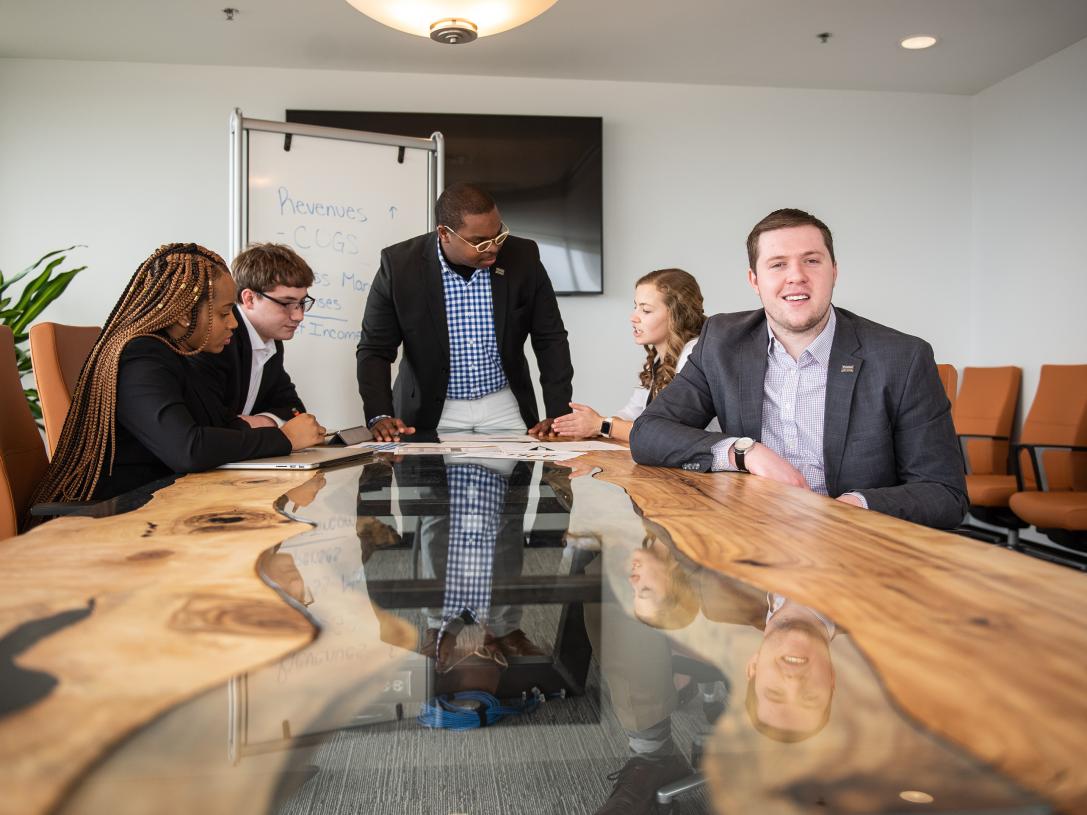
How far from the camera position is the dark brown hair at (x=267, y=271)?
2568mm

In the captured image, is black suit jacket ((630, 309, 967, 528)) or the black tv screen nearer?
black suit jacket ((630, 309, 967, 528))

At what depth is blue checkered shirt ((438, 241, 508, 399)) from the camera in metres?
3.06

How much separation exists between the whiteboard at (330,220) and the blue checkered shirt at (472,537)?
97.4 inches

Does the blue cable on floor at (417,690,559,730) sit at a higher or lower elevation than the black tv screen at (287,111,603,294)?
lower

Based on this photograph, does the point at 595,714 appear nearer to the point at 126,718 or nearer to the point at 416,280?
→ the point at 126,718

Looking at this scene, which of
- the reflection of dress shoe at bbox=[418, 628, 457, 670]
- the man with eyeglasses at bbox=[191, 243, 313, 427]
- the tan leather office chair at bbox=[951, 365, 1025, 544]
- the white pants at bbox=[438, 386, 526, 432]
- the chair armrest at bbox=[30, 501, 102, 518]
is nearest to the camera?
the reflection of dress shoe at bbox=[418, 628, 457, 670]

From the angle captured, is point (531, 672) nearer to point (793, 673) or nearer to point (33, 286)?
point (793, 673)

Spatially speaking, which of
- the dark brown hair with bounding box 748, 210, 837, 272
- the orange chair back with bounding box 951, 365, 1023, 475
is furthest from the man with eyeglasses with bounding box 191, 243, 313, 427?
the orange chair back with bounding box 951, 365, 1023, 475

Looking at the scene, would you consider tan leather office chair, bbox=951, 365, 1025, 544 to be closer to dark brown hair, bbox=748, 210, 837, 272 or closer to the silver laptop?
dark brown hair, bbox=748, 210, 837, 272

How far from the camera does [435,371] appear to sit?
3045 millimetres

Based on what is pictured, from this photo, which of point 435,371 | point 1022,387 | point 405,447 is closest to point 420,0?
point 405,447

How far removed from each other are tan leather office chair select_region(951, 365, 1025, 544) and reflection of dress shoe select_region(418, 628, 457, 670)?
13.7ft

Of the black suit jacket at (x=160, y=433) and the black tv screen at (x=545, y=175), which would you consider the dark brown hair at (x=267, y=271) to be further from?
the black tv screen at (x=545, y=175)

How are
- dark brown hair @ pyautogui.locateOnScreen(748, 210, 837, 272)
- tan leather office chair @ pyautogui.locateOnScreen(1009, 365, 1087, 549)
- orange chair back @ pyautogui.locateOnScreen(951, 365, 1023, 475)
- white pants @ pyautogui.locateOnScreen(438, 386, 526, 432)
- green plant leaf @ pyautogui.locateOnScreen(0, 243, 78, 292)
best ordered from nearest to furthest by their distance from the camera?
dark brown hair @ pyautogui.locateOnScreen(748, 210, 837, 272)
white pants @ pyautogui.locateOnScreen(438, 386, 526, 432)
tan leather office chair @ pyautogui.locateOnScreen(1009, 365, 1087, 549)
green plant leaf @ pyautogui.locateOnScreen(0, 243, 78, 292)
orange chair back @ pyautogui.locateOnScreen(951, 365, 1023, 475)
